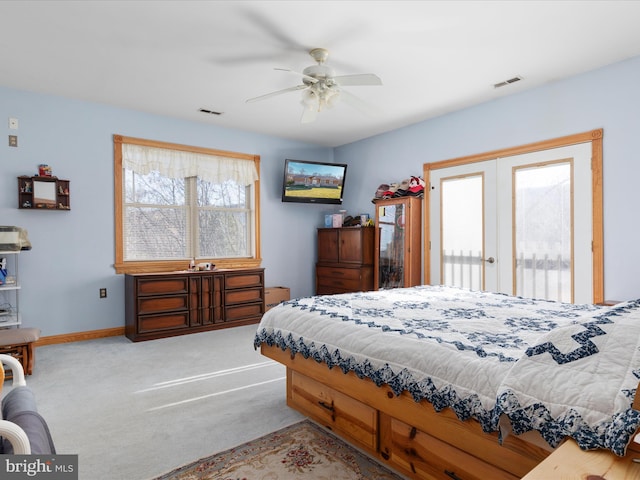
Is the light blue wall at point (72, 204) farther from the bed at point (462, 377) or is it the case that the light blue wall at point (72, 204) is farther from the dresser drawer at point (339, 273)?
the bed at point (462, 377)

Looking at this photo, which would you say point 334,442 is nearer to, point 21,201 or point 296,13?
point 296,13

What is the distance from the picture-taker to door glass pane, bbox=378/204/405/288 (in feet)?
16.8

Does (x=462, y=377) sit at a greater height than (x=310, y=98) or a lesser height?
lesser

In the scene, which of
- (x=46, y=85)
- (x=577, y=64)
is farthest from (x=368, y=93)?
(x=46, y=85)

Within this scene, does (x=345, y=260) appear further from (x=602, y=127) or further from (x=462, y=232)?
(x=602, y=127)

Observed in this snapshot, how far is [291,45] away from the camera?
3070mm

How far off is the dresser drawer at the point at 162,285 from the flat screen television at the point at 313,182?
1.92 meters

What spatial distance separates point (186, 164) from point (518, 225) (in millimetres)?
4070

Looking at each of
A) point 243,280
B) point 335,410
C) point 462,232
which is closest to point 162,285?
point 243,280

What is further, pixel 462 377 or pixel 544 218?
pixel 544 218

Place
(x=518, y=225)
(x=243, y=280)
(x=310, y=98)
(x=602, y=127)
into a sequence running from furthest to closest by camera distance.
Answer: (x=243, y=280) < (x=518, y=225) < (x=602, y=127) < (x=310, y=98)

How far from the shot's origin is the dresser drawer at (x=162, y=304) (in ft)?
14.1

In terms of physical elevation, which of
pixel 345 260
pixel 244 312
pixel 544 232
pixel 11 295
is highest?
pixel 544 232

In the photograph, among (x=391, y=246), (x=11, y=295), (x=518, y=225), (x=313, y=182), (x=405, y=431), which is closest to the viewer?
(x=405, y=431)
